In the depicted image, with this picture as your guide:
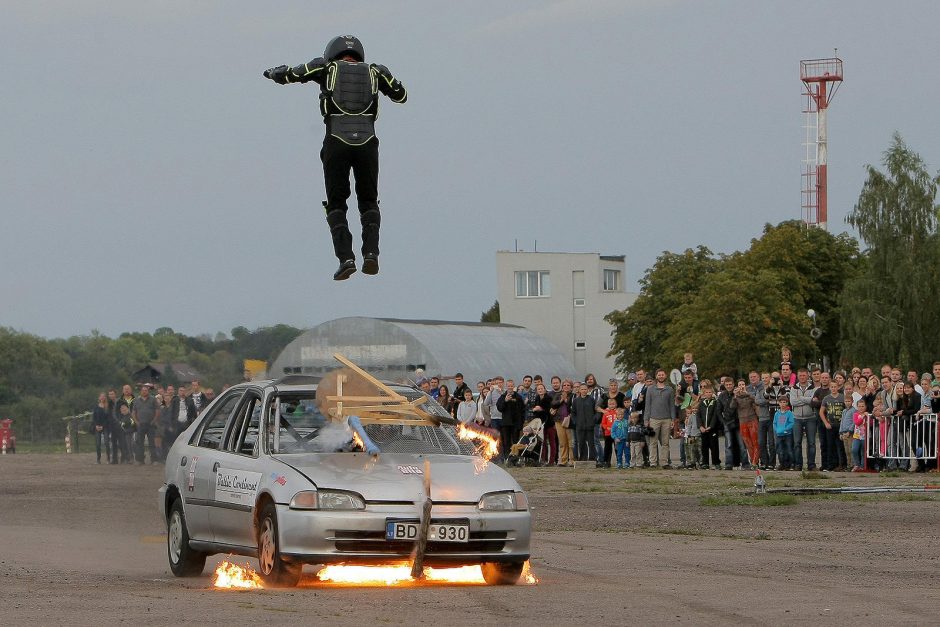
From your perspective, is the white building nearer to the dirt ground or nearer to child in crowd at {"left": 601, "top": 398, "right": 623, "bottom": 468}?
child in crowd at {"left": 601, "top": 398, "right": 623, "bottom": 468}

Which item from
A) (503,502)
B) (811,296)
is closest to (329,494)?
(503,502)

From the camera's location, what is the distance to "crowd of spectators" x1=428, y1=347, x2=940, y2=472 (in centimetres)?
2600

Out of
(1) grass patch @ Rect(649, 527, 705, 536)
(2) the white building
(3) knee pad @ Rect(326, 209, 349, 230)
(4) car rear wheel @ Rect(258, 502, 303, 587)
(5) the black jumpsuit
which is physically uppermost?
(2) the white building

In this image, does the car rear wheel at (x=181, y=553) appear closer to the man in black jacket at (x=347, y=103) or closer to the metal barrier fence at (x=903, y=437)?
the man in black jacket at (x=347, y=103)

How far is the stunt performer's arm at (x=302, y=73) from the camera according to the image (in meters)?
11.1

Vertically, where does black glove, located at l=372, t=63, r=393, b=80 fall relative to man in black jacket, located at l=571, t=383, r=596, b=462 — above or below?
above

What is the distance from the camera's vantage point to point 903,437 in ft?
85.0

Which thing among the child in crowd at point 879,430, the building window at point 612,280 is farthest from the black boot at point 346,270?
the building window at point 612,280

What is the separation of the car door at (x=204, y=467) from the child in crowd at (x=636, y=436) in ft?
57.5

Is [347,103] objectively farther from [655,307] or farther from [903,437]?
[655,307]

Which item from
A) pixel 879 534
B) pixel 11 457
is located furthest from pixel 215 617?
pixel 11 457

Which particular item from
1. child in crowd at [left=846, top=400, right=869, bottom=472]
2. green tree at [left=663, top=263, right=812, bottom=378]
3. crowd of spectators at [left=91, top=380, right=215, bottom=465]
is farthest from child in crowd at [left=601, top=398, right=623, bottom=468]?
green tree at [left=663, top=263, right=812, bottom=378]

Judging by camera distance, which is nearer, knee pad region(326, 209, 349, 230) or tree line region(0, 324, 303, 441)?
knee pad region(326, 209, 349, 230)

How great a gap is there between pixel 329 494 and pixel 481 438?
1812mm
